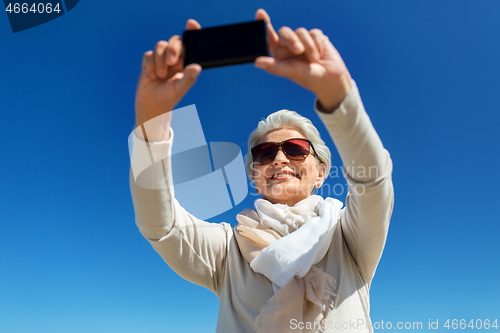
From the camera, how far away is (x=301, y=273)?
8.06 feet

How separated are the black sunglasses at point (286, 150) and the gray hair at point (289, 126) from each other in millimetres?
178

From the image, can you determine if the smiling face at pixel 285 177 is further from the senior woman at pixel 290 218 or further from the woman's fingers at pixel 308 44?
the woman's fingers at pixel 308 44

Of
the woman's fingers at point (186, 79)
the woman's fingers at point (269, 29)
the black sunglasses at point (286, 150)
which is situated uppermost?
the black sunglasses at point (286, 150)

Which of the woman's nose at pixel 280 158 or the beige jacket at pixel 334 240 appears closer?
the beige jacket at pixel 334 240

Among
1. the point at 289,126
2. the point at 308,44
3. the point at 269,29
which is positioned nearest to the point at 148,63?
the point at 269,29

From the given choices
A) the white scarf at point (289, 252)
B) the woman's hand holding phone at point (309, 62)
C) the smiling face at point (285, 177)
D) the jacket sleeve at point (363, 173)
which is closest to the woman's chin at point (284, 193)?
the smiling face at point (285, 177)

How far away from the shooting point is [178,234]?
233 cm

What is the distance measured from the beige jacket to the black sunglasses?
810 mm

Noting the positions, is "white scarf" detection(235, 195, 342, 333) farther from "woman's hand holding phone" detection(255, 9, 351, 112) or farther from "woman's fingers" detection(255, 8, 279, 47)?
"woman's fingers" detection(255, 8, 279, 47)

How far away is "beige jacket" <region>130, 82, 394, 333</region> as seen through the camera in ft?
6.10

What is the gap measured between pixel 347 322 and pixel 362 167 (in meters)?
1.26

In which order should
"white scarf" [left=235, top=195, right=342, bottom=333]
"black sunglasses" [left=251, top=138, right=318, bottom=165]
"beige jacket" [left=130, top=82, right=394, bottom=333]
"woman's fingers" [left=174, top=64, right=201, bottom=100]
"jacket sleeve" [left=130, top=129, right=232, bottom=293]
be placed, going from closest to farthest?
"woman's fingers" [left=174, top=64, right=201, bottom=100]
"beige jacket" [left=130, top=82, right=394, bottom=333]
"jacket sleeve" [left=130, top=129, right=232, bottom=293]
"white scarf" [left=235, top=195, right=342, bottom=333]
"black sunglasses" [left=251, top=138, right=318, bottom=165]

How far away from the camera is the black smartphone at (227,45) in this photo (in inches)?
62.6

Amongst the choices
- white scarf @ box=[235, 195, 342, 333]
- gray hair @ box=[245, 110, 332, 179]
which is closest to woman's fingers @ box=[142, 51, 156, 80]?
white scarf @ box=[235, 195, 342, 333]
